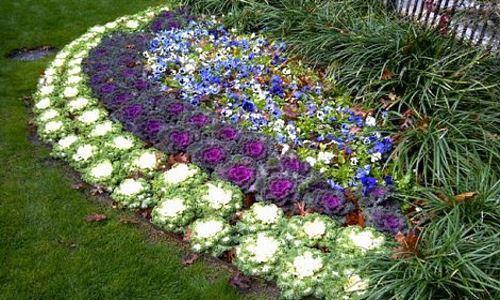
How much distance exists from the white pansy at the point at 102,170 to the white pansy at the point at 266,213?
4.26 feet

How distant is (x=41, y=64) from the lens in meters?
6.39

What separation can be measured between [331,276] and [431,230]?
27.1 inches

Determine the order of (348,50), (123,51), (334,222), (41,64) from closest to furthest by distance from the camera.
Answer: (334,222) < (348,50) < (123,51) < (41,64)

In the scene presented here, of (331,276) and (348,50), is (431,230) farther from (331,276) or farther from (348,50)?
(348,50)

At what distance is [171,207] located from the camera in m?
3.84

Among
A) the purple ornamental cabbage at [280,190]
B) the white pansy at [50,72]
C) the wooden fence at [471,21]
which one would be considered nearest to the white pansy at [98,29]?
the white pansy at [50,72]

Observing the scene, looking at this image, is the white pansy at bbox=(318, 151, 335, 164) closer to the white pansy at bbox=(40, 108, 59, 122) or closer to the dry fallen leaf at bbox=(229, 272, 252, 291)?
the dry fallen leaf at bbox=(229, 272, 252, 291)

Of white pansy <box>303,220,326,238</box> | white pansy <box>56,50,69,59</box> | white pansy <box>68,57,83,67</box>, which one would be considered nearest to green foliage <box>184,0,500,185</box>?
white pansy <box>303,220,326,238</box>

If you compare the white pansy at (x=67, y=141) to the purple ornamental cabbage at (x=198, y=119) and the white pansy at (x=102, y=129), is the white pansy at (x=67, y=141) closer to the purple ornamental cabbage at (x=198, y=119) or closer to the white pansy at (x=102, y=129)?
the white pansy at (x=102, y=129)

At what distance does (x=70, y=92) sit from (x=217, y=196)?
239 centimetres

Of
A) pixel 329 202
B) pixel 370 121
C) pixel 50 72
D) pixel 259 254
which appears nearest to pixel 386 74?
pixel 370 121

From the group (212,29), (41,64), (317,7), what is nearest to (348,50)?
(317,7)

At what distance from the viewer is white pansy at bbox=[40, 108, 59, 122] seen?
16.5 feet

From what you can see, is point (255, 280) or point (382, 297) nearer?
point (382, 297)
